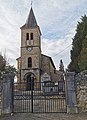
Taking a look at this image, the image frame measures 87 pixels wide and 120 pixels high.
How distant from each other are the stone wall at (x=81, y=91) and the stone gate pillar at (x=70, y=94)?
0.25 meters

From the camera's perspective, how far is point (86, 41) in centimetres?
2625

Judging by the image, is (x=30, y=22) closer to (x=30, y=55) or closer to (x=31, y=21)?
(x=31, y=21)

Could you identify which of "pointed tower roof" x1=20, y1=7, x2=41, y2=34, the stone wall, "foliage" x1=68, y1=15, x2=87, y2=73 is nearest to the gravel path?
the stone wall

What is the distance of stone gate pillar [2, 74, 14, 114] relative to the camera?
1084cm

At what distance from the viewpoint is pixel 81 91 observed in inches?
434

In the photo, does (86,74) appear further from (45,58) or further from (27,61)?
(45,58)

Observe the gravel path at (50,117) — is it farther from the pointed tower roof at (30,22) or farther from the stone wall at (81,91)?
the pointed tower roof at (30,22)

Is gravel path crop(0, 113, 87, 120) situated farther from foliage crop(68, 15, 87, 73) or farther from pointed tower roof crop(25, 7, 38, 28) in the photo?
pointed tower roof crop(25, 7, 38, 28)

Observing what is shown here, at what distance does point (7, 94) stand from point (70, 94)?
11.6ft

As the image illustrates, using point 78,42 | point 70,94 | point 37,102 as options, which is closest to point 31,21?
point 78,42

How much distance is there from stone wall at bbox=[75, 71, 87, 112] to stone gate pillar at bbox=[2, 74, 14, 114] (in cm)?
378

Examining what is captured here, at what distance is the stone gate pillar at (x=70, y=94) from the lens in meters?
10.8

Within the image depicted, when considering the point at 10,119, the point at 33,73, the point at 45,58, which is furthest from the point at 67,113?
the point at 45,58

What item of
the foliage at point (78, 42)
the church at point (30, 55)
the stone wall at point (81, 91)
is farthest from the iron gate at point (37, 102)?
the church at point (30, 55)
